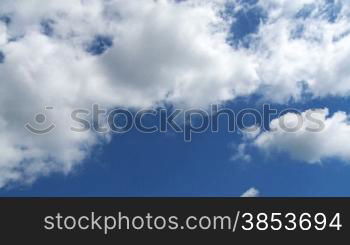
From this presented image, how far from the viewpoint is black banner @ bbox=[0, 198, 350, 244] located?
179ft

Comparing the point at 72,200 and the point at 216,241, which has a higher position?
the point at 72,200

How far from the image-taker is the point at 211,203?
56.4m

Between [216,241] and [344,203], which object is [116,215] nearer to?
[216,241]

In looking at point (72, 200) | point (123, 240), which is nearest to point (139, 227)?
point (123, 240)

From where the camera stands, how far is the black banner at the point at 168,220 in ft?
179

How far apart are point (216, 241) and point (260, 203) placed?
182 inches

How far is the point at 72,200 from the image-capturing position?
182 feet

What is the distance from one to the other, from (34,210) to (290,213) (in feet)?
66.8

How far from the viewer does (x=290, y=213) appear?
55.1 m

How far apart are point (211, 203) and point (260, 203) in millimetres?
3973

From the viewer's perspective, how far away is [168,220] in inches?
2186

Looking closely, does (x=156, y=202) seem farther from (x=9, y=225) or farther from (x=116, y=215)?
(x=9, y=225)

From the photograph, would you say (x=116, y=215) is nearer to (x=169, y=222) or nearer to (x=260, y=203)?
(x=169, y=222)

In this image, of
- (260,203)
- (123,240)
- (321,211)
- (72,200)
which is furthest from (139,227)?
(321,211)
